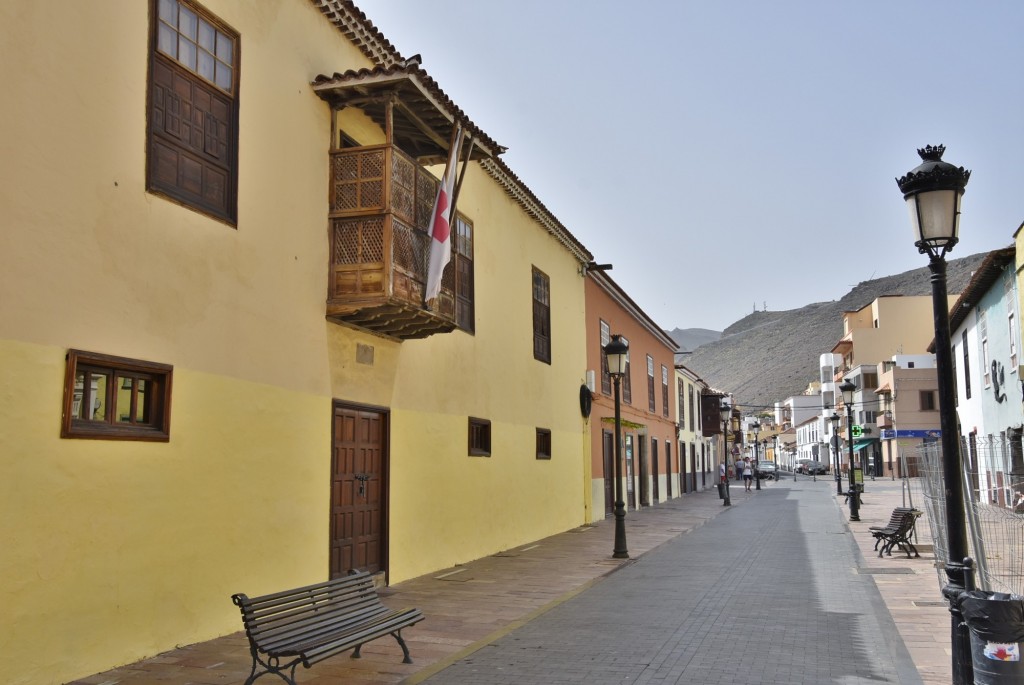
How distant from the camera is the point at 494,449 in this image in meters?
14.8

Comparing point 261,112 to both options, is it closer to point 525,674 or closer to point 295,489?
point 295,489

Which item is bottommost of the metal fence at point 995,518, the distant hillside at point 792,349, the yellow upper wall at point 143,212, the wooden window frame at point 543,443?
the metal fence at point 995,518

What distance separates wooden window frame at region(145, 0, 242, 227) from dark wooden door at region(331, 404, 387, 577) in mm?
2941

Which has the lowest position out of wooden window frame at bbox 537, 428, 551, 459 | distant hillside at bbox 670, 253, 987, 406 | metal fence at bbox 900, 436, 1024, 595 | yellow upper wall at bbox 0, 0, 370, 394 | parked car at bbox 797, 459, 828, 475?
parked car at bbox 797, 459, 828, 475

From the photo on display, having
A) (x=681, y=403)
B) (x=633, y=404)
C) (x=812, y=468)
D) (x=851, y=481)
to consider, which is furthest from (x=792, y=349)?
(x=851, y=481)

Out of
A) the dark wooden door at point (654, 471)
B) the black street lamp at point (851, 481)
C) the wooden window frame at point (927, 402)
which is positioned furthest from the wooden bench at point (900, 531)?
the wooden window frame at point (927, 402)

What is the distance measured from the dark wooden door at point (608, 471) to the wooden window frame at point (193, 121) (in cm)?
1576

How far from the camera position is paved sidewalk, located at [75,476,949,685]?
21.2 ft

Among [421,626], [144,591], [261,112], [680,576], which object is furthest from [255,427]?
[680,576]

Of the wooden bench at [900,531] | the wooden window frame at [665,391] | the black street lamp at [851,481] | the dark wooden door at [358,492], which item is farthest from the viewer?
the wooden window frame at [665,391]

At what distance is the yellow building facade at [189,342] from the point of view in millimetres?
5914

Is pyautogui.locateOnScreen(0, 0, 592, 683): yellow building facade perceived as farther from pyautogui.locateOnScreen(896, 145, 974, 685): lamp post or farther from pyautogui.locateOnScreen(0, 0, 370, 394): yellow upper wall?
pyautogui.locateOnScreen(896, 145, 974, 685): lamp post

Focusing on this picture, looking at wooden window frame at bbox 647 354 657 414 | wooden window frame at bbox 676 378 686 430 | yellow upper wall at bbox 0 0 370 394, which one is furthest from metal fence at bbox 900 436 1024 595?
wooden window frame at bbox 676 378 686 430

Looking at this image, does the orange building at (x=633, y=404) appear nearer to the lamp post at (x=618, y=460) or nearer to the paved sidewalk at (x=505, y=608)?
the paved sidewalk at (x=505, y=608)
